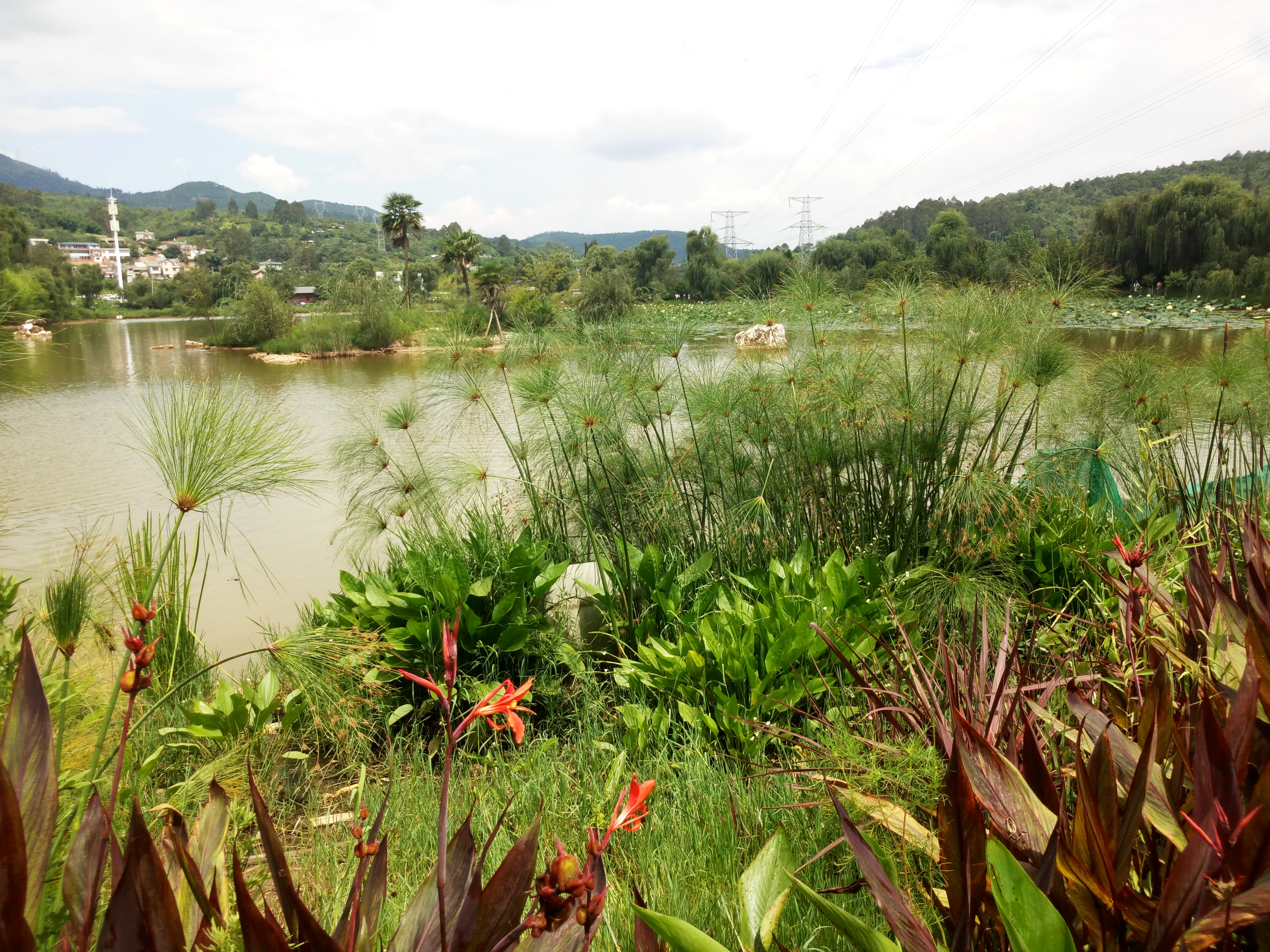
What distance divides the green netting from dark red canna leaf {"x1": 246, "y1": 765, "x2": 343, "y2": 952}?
306 cm

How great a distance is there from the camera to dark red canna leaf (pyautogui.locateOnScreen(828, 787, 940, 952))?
0.85 meters

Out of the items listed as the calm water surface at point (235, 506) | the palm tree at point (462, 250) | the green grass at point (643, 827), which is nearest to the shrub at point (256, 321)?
the calm water surface at point (235, 506)

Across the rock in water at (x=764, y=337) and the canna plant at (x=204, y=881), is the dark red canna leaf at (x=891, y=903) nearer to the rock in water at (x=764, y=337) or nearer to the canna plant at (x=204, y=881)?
the canna plant at (x=204, y=881)

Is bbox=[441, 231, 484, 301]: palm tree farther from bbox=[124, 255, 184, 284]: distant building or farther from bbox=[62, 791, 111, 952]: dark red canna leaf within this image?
bbox=[62, 791, 111, 952]: dark red canna leaf

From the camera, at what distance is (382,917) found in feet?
4.14

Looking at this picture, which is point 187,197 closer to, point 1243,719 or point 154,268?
point 154,268

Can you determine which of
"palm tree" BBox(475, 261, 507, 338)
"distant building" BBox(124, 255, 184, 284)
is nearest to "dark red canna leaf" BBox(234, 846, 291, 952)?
"palm tree" BBox(475, 261, 507, 338)

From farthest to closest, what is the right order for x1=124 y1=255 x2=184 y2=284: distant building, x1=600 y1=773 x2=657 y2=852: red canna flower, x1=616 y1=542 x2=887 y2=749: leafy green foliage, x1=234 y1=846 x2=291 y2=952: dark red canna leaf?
1. x1=124 y1=255 x2=184 y2=284: distant building
2. x1=616 y1=542 x2=887 y2=749: leafy green foliage
3. x1=234 y1=846 x2=291 y2=952: dark red canna leaf
4. x1=600 y1=773 x2=657 y2=852: red canna flower

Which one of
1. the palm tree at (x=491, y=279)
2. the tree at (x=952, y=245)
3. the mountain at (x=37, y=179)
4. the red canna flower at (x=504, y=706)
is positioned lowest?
the red canna flower at (x=504, y=706)

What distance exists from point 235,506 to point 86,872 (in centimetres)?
660

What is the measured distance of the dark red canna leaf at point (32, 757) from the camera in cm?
73

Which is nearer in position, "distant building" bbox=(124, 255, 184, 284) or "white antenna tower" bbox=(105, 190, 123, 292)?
"white antenna tower" bbox=(105, 190, 123, 292)

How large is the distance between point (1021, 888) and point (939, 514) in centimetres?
238

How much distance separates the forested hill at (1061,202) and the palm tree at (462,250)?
78.1ft
